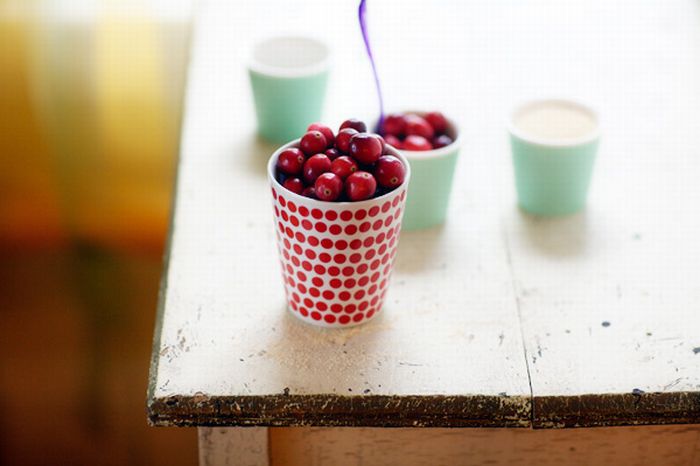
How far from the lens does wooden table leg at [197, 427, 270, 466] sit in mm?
781

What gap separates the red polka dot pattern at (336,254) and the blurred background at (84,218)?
2.92 feet

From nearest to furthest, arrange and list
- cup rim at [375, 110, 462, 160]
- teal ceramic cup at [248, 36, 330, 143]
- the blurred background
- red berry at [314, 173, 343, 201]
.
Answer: red berry at [314, 173, 343, 201] < cup rim at [375, 110, 462, 160] < teal ceramic cup at [248, 36, 330, 143] < the blurred background

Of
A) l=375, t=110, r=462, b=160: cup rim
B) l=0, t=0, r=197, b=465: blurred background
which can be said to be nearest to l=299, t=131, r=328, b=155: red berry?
l=375, t=110, r=462, b=160: cup rim

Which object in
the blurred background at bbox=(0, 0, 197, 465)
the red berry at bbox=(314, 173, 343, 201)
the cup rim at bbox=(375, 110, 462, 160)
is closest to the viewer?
the red berry at bbox=(314, 173, 343, 201)

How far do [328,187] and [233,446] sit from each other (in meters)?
0.23

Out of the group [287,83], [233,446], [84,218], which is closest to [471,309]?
[233,446]

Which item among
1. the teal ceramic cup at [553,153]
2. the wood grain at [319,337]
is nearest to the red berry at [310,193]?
the wood grain at [319,337]

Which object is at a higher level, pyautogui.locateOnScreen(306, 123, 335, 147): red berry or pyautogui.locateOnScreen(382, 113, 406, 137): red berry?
pyautogui.locateOnScreen(306, 123, 335, 147): red berry

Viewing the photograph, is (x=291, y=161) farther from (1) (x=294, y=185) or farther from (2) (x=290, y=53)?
(2) (x=290, y=53)

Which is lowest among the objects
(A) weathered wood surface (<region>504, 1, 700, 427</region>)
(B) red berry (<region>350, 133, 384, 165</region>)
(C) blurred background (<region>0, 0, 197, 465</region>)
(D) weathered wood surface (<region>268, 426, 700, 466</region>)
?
(C) blurred background (<region>0, 0, 197, 465</region>)

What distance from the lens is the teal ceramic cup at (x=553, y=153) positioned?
35.9 inches

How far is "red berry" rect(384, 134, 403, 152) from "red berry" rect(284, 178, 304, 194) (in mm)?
176

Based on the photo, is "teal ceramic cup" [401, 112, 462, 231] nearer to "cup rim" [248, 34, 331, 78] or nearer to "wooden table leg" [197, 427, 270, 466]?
"cup rim" [248, 34, 331, 78]

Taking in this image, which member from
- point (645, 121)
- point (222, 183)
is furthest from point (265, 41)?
point (645, 121)
